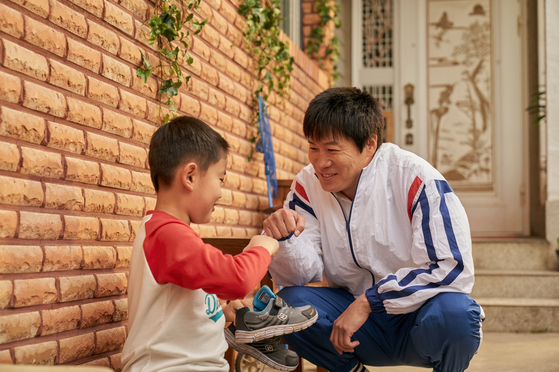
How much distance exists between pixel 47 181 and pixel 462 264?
130 cm

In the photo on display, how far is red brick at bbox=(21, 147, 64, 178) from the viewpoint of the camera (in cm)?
151

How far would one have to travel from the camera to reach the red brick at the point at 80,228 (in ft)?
5.49

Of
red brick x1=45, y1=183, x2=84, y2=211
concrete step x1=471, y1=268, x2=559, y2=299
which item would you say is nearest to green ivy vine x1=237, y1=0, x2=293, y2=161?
red brick x1=45, y1=183, x2=84, y2=211

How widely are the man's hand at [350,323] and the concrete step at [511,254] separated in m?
3.18

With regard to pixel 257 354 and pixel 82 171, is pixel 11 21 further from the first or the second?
pixel 257 354

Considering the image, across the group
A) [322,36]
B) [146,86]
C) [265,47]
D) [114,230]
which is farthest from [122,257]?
[322,36]

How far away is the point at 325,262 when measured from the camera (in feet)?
7.17

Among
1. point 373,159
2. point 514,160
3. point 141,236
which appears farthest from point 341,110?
point 514,160

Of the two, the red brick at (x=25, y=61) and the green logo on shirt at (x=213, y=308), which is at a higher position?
the red brick at (x=25, y=61)

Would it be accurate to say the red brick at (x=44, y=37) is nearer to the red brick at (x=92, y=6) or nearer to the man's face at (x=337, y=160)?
the red brick at (x=92, y=6)

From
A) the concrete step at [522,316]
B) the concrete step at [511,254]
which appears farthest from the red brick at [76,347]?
the concrete step at [511,254]

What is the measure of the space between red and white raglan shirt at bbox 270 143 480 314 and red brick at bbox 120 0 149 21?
2.86ft

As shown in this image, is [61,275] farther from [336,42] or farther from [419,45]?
[419,45]

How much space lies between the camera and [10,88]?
146 cm
